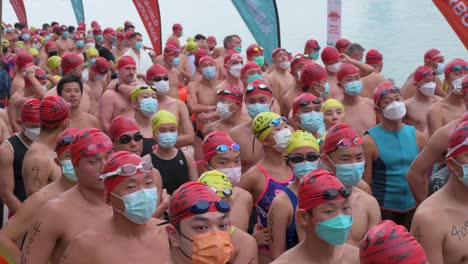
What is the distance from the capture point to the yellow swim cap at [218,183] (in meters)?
4.47

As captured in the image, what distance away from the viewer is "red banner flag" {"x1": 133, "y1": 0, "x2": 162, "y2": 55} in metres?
13.3

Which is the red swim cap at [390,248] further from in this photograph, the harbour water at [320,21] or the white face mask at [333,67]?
the harbour water at [320,21]

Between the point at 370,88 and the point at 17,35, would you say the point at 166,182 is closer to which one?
the point at 370,88

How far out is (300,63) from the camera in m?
10.1

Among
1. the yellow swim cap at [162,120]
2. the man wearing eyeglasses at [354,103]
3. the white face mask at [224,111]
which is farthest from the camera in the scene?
the man wearing eyeglasses at [354,103]

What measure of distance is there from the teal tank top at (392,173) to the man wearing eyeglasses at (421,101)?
1.82m

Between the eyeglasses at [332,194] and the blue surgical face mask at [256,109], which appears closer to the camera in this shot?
the eyeglasses at [332,194]

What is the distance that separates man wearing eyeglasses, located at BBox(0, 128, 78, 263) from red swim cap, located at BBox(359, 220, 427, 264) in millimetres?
2334

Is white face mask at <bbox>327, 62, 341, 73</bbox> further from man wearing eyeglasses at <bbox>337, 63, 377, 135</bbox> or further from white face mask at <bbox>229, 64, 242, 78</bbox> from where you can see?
man wearing eyeglasses at <bbox>337, 63, 377, 135</bbox>

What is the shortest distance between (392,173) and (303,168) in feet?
4.85

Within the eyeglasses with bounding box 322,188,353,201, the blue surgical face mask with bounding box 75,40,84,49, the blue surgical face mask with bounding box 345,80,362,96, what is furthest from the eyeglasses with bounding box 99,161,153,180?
the blue surgical face mask with bounding box 75,40,84,49

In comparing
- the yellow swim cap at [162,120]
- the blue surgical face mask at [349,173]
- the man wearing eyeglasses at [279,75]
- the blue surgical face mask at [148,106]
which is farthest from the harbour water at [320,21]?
the blue surgical face mask at [349,173]

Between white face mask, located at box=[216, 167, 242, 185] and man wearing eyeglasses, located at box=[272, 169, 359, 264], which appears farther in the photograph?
white face mask, located at box=[216, 167, 242, 185]

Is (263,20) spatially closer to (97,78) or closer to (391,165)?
(97,78)
